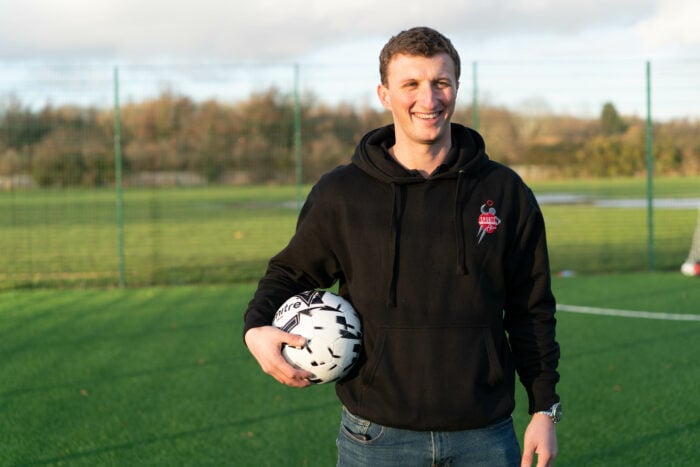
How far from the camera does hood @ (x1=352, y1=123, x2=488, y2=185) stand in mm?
2686

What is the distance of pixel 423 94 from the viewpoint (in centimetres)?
263

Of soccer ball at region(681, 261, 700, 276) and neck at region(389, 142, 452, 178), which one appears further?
soccer ball at region(681, 261, 700, 276)

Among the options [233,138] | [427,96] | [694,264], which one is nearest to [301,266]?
[427,96]

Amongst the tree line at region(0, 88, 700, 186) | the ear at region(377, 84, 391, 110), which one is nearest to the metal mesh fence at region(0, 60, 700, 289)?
the tree line at region(0, 88, 700, 186)

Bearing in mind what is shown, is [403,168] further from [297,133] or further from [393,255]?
[297,133]

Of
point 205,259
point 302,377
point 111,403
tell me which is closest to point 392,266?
point 302,377

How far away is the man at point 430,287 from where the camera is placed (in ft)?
8.52

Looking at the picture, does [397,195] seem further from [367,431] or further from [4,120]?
[4,120]

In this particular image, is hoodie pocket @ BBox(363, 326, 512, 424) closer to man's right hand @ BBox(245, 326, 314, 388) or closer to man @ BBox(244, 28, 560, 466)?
man @ BBox(244, 28, 560, 466)

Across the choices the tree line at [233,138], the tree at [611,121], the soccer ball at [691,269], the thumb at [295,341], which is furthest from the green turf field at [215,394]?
the tree at [611,121]

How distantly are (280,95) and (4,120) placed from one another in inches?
146

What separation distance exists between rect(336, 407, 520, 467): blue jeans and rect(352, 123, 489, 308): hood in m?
0.37

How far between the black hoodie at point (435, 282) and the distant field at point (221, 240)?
1035cm

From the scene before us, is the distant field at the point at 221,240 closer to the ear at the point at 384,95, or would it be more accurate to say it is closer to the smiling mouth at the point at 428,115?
the ear at the point at 384,95
